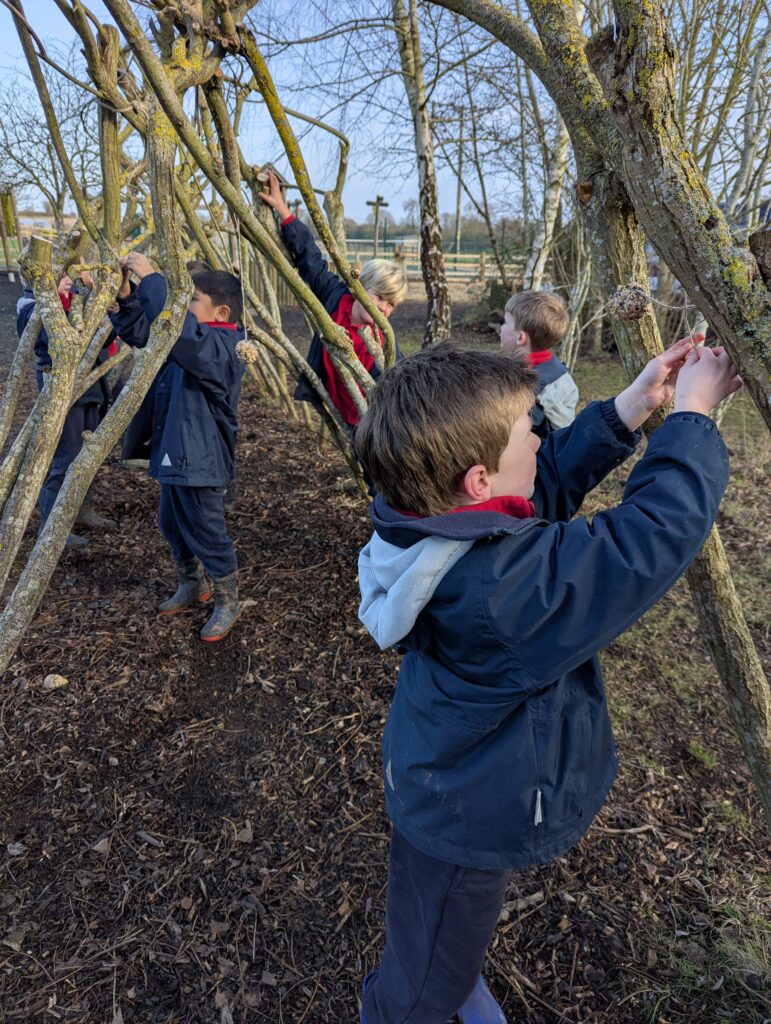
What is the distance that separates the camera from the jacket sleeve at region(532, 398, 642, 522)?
53.0 inches

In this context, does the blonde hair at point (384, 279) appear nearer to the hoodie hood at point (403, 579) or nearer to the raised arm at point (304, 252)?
the raised arm at point (304, 252)

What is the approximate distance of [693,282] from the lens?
1.17 meters

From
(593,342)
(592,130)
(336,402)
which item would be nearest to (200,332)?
(336,402)

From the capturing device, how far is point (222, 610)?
10.4 ft

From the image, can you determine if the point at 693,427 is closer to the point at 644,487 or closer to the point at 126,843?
the point at 644,487

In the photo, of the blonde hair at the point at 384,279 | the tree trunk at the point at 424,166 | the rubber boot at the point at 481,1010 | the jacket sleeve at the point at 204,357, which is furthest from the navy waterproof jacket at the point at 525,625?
the tree trunk at the point at 424,166

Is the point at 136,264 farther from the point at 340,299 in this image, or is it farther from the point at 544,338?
the point at 544,338

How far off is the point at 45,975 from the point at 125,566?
227cm

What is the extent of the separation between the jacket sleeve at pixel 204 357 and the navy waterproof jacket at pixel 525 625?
1.80 meters

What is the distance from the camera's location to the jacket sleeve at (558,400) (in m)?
3.27

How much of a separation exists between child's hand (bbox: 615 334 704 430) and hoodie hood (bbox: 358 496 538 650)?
12.2 inches

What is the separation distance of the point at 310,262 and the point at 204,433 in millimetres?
1183

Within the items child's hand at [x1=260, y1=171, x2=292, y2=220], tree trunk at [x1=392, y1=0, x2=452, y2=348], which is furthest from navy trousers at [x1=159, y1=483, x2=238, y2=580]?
tree trunk at [x1=392, y1=0, x2=452, y2=348]

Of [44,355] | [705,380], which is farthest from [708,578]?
[44,355]
